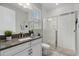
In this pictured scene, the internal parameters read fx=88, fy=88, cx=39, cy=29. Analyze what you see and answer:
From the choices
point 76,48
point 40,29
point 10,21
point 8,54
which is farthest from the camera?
point 76,48

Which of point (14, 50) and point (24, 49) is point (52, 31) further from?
point (14, 50)

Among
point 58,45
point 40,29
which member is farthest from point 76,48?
point 40,29

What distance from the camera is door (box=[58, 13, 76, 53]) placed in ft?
7.16

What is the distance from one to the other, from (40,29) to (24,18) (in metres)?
0.42

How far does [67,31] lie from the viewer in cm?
238

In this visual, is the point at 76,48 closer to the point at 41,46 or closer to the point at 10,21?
the point at 41,46

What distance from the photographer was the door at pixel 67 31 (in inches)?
85.9

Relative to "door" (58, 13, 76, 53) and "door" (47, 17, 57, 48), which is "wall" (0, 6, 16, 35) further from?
"door" (58, 13, 76, 53)

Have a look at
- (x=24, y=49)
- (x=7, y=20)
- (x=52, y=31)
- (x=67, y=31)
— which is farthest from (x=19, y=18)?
(x=67, y=31)

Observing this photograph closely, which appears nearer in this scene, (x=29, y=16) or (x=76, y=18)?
(x=29, y=16)

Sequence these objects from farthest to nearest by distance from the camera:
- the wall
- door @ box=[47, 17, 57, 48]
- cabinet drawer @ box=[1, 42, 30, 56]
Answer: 1. door @ box=[47, 17, 57, 48]
2. the wall
3. cabinet drawer @ box=[1, 42, 30, 56]

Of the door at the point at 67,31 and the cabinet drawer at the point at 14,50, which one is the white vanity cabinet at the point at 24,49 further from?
the door at the point at 67,31

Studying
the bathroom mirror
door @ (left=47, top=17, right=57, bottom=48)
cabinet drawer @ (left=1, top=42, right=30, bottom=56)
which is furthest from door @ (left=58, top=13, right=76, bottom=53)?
cabinet drawer @ (left=1, top=42, right=30, bottom=56)

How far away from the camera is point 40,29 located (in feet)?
6.40
